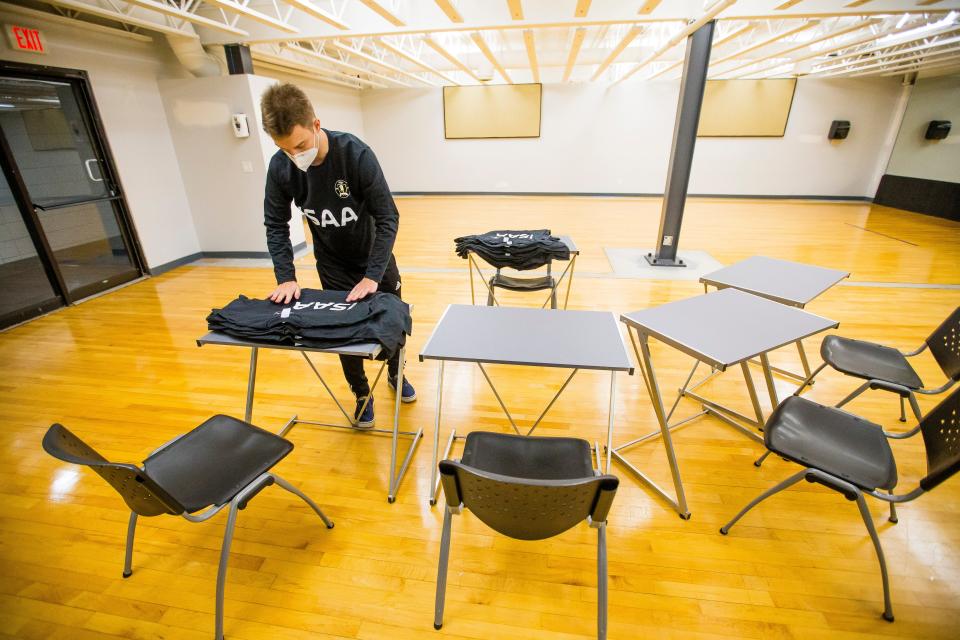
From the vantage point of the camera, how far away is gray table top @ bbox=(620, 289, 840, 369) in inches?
64.8

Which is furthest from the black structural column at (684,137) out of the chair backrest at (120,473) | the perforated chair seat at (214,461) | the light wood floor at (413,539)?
the chair backrest at (120,473)

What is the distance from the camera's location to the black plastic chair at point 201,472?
1.15 meters

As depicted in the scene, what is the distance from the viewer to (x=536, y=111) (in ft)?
32.4

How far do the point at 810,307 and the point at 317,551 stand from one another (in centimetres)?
468

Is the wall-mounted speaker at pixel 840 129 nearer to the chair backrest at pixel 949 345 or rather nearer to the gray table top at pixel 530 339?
the chair backrest at pixel 949 345

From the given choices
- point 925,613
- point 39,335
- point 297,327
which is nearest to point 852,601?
point 925,613

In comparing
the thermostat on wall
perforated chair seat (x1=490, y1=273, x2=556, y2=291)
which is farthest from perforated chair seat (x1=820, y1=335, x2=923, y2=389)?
the thermostat on wall

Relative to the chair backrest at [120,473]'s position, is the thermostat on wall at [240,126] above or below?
above

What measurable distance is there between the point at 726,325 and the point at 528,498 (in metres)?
1.32

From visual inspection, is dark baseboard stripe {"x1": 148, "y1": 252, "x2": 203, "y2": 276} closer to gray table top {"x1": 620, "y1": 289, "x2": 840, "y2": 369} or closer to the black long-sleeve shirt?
the black long-sleeve shirt

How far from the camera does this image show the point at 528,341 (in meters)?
1.74

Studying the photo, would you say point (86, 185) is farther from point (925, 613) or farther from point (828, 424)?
point (925, 613)

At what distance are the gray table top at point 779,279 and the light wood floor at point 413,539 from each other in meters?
0.74

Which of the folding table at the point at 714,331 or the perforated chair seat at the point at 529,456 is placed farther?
the folding table at the point at 714,331
